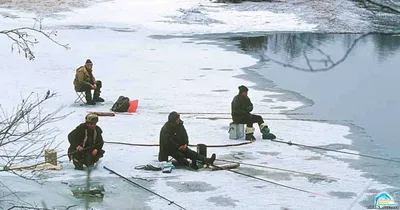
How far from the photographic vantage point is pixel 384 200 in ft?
33.4

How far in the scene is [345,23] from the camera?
4150cm

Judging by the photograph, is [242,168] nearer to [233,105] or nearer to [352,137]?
[233,105]

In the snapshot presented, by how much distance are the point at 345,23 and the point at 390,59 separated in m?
12.5

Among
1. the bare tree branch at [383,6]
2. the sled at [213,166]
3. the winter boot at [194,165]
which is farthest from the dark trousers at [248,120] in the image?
the bare tree branch at [383,6]

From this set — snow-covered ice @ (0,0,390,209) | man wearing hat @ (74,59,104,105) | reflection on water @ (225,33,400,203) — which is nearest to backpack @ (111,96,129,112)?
snow-covered ice @ (0,0,390,209)

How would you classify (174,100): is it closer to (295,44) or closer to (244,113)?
(244,113)

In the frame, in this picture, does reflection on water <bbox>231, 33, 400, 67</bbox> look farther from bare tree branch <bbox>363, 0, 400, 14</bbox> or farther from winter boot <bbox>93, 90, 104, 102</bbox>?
bare tree branch <bbox>363, 0, 400, 14</bbox>

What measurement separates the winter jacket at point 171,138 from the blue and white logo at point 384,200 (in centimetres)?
344

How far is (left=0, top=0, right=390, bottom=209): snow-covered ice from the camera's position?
10.6 m

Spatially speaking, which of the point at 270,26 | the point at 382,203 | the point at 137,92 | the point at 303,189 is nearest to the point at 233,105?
the point at 303,189

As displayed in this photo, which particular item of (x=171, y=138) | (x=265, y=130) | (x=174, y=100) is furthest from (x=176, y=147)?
(x=174, y=100)

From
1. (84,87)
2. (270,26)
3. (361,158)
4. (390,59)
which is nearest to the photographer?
(361,158)

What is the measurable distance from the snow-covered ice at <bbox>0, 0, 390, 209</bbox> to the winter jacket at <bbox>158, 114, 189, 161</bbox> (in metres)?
0.37

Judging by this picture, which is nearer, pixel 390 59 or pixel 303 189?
pixel 303 189
